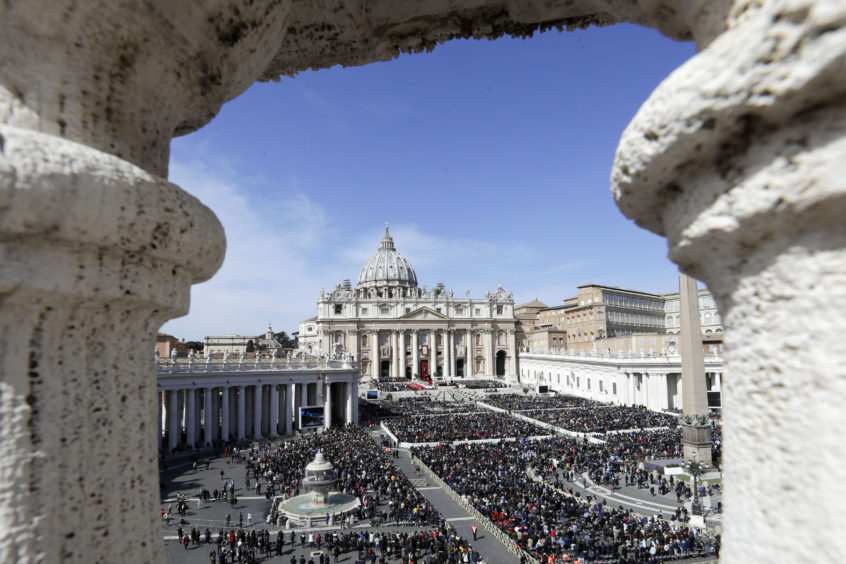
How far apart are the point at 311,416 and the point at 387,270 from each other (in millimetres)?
70796

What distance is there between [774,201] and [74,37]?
A: 8.64 ft

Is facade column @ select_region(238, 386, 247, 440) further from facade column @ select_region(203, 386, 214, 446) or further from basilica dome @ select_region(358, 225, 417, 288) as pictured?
basilica dome @ select_region(358, 225, 417, 288)

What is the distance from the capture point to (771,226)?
1.41 metres

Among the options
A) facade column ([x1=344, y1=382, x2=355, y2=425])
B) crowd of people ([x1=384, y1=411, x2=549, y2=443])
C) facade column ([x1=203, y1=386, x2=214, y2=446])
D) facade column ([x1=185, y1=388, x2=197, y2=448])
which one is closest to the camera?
facade column ([x1=185, y1=388, x2=197, y2=448])

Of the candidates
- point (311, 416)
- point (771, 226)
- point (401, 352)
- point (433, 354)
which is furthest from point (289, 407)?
point (433, 354)

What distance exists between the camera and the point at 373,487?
21.4 m

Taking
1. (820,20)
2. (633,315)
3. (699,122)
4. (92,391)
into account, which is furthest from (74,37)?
(633,315)

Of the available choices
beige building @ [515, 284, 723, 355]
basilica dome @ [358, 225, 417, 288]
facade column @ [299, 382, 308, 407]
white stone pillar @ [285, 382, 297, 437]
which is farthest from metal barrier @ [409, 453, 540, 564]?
basilica dome @ [358, 225, 417, 288]

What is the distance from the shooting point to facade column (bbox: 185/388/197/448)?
2922 centimetres

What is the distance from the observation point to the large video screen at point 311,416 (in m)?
33.0

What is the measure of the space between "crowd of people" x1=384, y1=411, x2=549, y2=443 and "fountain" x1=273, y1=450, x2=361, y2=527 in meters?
11.4

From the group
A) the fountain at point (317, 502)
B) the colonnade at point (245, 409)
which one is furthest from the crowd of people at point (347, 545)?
the colonnade at point (245, 409)

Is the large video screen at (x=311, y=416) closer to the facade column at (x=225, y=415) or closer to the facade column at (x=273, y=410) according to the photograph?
the facade column at (x=273, y=410)

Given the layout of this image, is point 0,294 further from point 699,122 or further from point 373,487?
point 373,487
